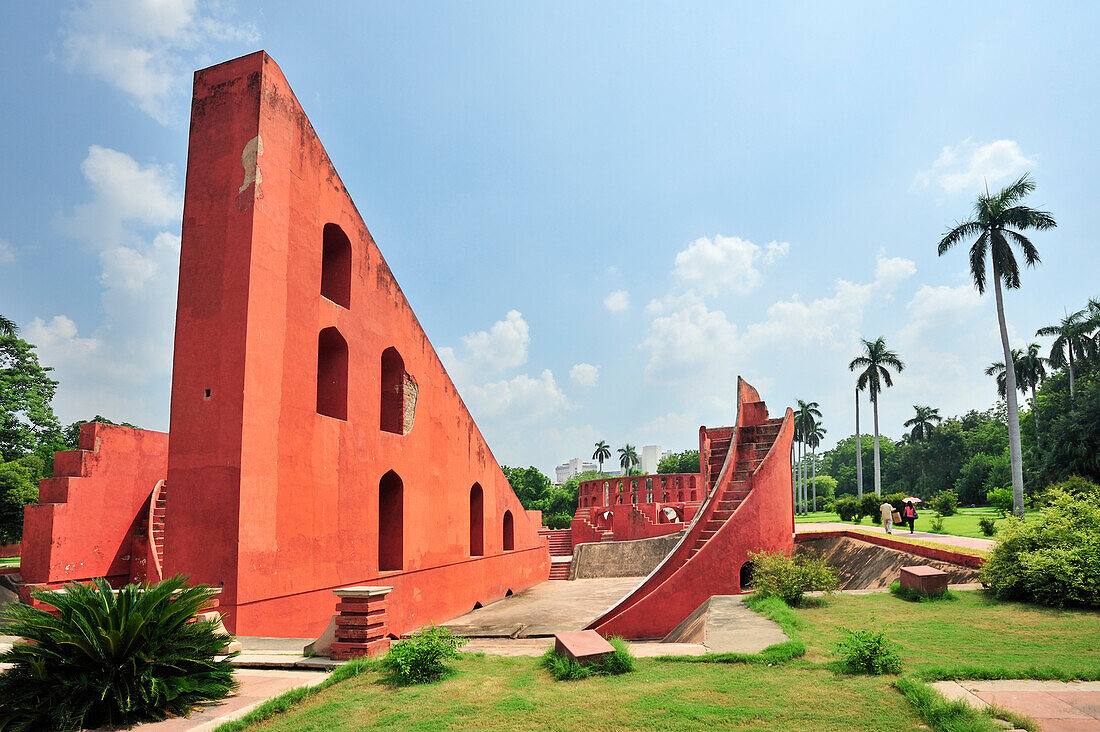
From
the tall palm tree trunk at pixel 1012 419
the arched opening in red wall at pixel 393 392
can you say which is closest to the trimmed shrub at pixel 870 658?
the arched opening in red wall at pixel 393 392

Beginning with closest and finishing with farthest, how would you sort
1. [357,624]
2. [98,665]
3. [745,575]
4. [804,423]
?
[98,665] < [357,624] < [745,575] < [804,423]

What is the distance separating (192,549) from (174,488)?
0.84m

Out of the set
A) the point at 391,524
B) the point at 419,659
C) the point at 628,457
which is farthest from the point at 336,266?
the point at 628,457

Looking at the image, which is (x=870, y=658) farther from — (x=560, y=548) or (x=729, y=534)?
(x=560, y=548)

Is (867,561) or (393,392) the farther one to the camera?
(867,561)

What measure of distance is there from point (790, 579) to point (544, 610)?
7398 mm

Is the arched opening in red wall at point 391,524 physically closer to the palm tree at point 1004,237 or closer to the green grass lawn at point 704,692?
the green grass lawn at point 704,692

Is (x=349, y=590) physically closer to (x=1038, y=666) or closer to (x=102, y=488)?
(x=1038, y=666)

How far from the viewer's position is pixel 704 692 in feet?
15.9

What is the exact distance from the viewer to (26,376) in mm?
29375

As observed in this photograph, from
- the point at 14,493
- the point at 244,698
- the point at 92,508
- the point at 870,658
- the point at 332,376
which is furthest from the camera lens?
the point at 14,493

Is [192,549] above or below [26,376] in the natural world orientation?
below

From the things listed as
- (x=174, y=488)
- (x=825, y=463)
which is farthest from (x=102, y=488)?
(x=825, y=463)

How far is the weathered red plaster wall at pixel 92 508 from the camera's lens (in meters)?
10.1
